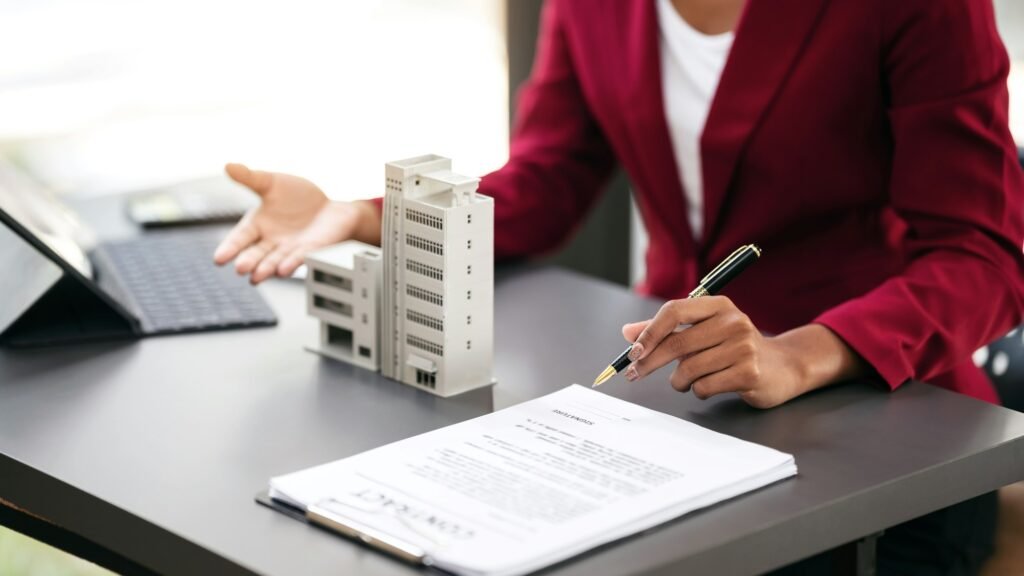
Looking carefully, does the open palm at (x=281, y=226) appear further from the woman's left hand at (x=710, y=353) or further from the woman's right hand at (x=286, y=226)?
the woman's left hand at (x=710, y=353)

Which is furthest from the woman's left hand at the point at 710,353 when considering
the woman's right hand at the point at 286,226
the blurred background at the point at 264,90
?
the blurred background at the point at 264,90

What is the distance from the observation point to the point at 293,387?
1.30 m

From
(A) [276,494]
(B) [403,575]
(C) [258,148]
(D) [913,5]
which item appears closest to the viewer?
(B) [403,575]

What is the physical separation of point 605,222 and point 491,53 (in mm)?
1122

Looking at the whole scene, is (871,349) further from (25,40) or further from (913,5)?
(25,40)

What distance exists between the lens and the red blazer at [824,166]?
4.63 ft

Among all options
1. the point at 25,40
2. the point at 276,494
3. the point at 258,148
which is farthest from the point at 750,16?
the point at 258,148

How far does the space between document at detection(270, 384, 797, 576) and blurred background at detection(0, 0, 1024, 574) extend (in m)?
1.72

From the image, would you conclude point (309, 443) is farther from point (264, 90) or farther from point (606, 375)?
point (264, 90)

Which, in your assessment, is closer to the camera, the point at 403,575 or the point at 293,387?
the point at 403,575

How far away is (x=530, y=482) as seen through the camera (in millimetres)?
1028

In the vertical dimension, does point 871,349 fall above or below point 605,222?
above

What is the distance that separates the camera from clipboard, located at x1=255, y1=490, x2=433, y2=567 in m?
0.92

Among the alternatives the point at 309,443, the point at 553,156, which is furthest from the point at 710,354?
the point at 553,156
